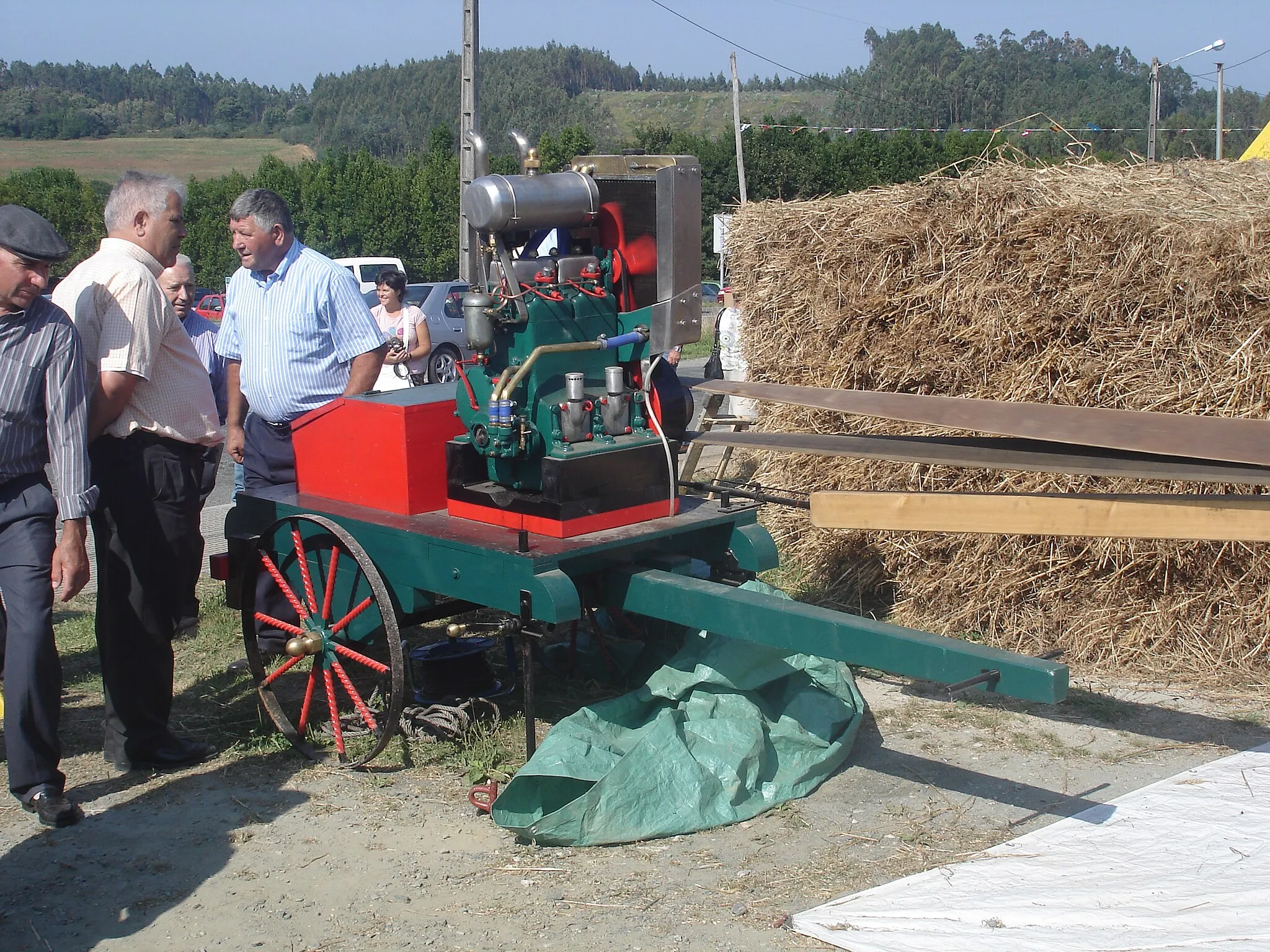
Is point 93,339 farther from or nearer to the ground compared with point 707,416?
farther from the ground

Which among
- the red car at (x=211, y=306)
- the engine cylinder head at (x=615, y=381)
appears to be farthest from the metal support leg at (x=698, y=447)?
the red car at (x=211, y=306)

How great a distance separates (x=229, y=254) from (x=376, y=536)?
33775mm

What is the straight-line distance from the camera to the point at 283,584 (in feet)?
14.4

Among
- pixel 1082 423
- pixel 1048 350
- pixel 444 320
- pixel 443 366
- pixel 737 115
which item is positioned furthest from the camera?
pixel 737 115

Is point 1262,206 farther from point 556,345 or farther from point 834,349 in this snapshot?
point 556,345

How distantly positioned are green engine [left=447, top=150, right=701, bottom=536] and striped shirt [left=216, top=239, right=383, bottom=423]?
83 cm

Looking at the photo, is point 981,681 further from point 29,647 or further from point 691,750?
point 29,647

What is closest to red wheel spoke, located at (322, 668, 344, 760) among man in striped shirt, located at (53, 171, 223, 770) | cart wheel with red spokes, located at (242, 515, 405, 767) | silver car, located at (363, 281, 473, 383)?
cart wheel with red spokes, located at (242, 515, 405, 767)

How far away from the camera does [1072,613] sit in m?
5.22

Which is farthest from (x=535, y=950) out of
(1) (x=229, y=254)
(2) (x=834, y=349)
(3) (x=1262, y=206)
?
(1) (x=229, y=254)

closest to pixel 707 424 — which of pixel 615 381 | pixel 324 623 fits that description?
pixel 615 381

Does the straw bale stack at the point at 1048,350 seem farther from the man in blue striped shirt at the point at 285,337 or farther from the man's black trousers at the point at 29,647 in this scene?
the man's black trousers at the point at 29,647

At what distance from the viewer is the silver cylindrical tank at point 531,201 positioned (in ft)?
12.5

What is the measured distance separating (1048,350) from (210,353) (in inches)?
157
